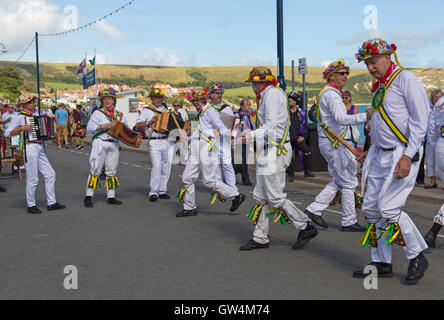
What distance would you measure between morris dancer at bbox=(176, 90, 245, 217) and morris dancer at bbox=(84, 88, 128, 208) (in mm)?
1781

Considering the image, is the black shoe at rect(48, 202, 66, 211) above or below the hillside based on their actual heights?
below

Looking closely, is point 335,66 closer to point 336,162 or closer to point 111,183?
point 336,162

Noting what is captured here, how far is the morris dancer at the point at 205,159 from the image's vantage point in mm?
8969

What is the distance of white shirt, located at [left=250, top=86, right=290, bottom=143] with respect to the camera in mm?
6281

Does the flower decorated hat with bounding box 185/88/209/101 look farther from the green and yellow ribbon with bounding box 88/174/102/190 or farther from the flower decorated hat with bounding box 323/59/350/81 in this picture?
the flower decorated hat with bounding box 323/59/350/81

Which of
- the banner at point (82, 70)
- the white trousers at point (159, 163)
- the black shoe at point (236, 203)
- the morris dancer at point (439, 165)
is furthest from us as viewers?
the banner at point (82, 70)

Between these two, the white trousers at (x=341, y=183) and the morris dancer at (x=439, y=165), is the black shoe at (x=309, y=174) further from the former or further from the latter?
the white trousers at (x=341, y=183)

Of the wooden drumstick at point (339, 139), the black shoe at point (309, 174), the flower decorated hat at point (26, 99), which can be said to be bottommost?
the black shoe at point (309, 174)

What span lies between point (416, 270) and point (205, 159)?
441cm

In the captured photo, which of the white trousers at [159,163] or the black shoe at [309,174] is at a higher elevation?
the white trousers at [159,163]

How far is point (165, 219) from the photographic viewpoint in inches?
349

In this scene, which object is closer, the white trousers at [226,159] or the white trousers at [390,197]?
the white trousers at [390,197]

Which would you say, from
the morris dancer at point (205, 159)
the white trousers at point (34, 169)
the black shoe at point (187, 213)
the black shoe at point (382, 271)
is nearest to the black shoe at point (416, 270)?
the black shoe at point (382, 271)

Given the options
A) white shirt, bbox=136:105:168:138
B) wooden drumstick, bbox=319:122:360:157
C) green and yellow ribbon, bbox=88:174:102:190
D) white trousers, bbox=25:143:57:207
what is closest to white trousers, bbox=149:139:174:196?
white shirt, bbox=136:105:168:138
